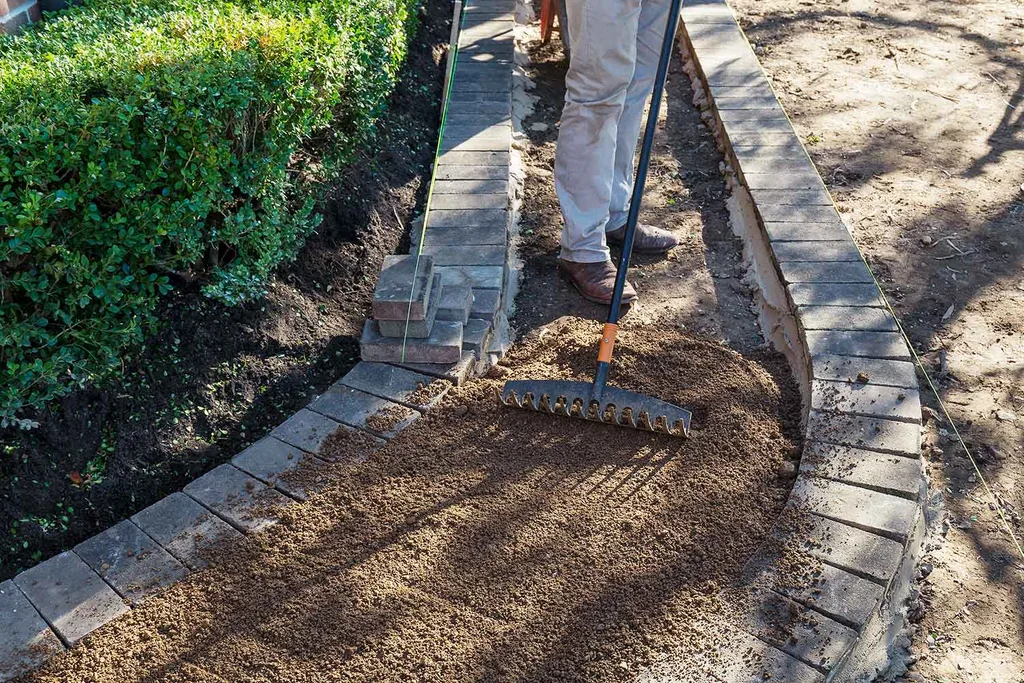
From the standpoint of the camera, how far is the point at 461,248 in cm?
367

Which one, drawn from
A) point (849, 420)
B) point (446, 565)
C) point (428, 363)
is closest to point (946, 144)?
point (849, 420)

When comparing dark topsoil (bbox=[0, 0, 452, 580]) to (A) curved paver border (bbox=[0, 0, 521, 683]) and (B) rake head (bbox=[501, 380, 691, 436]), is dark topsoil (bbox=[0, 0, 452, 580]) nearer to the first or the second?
(A) curved paver border (bbox=[0, 0, 521, 683])

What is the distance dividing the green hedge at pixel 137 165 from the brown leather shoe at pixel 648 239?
142 centimetres

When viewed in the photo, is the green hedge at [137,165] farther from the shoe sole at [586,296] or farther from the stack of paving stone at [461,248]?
the shoe sole at [586,296]

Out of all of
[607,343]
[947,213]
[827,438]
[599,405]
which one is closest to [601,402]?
[599,405]

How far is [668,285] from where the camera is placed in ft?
12.8

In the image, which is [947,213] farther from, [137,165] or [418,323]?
[137,165]

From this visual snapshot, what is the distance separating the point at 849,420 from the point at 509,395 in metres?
1.14

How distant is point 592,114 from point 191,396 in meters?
1.93

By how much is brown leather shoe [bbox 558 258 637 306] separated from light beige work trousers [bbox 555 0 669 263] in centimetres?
4

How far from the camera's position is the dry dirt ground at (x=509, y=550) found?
88.8 inches

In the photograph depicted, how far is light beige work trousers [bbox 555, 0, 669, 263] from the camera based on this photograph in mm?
3398

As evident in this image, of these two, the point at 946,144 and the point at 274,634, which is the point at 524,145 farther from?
the point at 274,634

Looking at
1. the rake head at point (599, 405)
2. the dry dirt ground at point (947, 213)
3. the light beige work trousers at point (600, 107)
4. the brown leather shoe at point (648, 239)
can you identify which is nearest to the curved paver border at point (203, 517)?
the rake head at point (599, 405)
